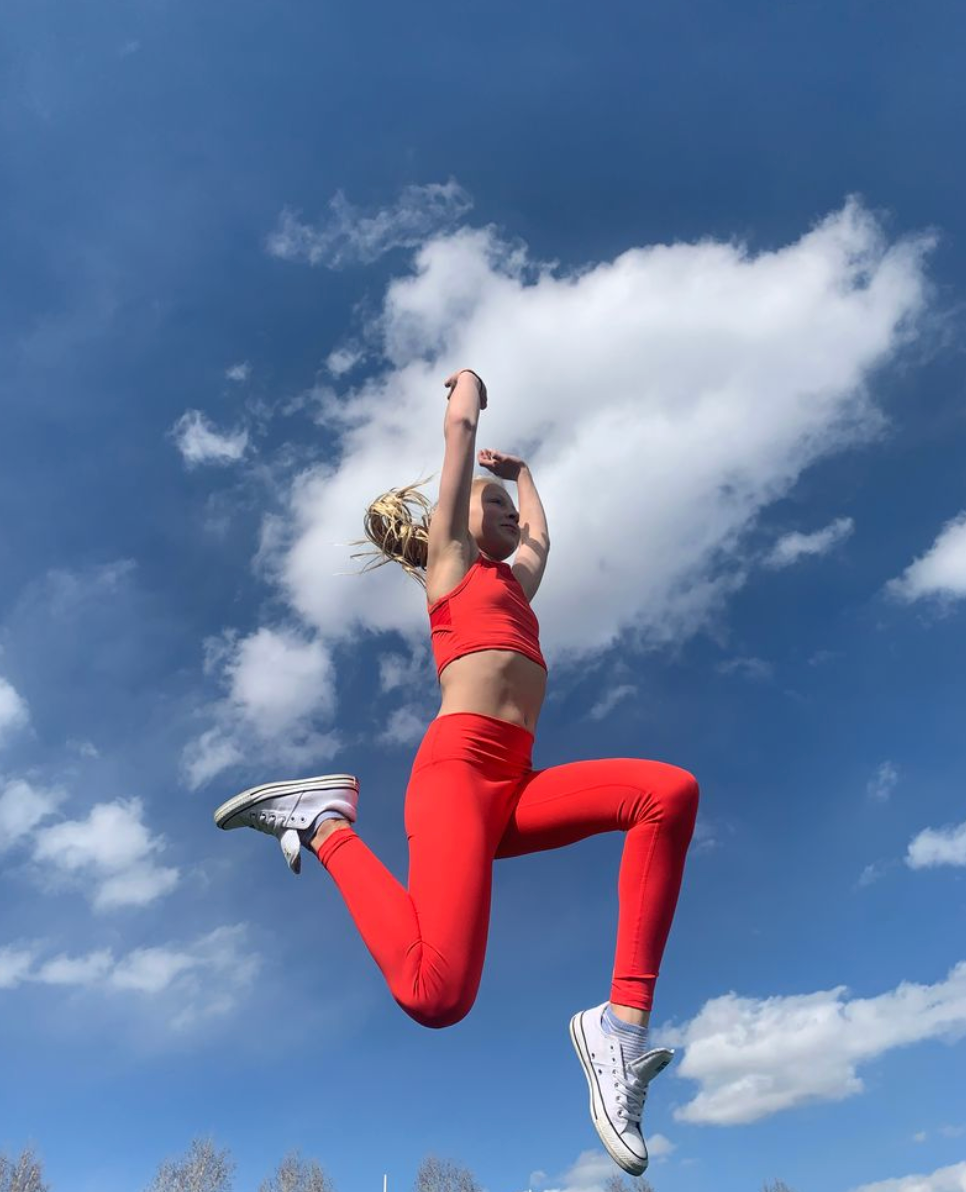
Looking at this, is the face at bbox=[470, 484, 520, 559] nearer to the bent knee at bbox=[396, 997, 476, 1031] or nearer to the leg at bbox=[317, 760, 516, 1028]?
the leg at bbox=[317, 760, 516, 1028]

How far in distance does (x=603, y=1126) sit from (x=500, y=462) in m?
3.19

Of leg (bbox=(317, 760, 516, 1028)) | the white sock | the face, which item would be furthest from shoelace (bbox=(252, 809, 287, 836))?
the face

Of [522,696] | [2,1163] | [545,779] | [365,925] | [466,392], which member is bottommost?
[365,925]

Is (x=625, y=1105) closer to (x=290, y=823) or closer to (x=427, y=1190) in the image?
(x=290, y=823)

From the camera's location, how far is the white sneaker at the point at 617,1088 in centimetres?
284

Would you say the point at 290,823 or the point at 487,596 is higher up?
the point at 487,596

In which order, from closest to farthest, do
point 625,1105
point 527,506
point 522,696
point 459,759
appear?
point 625,1105, point 459,759, point 522,696, point 527,506

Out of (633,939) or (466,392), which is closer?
(633,939)

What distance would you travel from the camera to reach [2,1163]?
101ft

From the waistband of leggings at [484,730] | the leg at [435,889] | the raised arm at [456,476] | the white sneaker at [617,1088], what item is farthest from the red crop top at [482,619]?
the white sneaker at [617,1088]

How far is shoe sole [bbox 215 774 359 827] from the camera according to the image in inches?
141

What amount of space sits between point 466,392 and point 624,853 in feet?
6.88

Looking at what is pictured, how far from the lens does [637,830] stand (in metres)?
3.23

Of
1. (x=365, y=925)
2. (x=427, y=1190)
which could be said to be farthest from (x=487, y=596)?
(x=427, y=1190)
